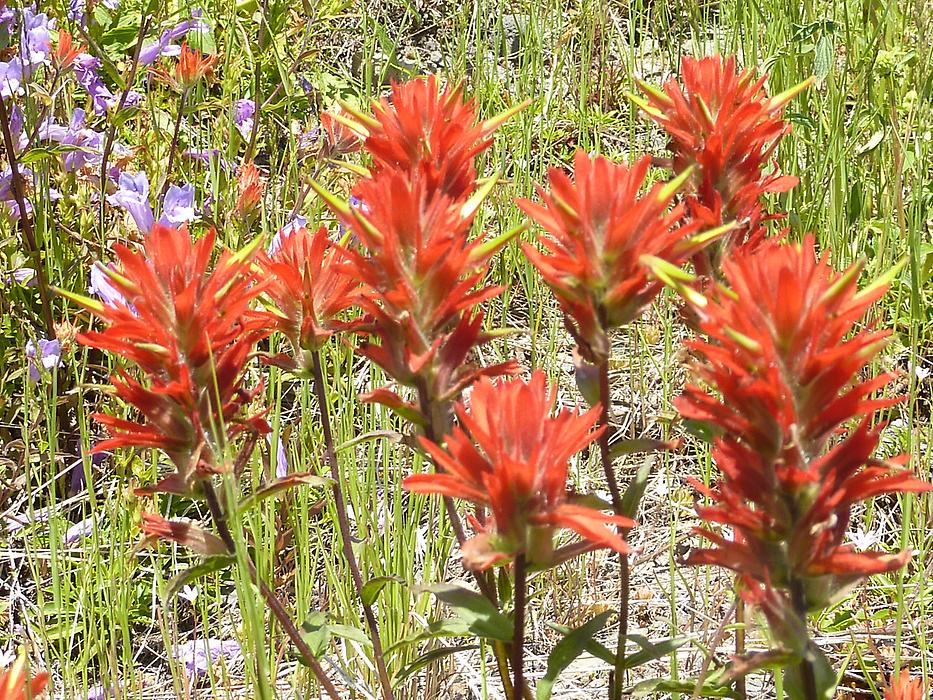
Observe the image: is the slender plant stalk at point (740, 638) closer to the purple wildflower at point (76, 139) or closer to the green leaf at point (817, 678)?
the green leaf at point (817, 678)

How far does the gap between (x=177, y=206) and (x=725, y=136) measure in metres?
1.15

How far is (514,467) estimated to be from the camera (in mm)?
752

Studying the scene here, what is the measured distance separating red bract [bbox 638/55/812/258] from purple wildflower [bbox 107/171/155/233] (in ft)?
3.45

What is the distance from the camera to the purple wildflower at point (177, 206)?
6.24ft

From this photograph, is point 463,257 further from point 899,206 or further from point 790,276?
point 899,206

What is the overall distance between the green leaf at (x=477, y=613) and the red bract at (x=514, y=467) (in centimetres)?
14

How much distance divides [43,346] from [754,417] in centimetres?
140

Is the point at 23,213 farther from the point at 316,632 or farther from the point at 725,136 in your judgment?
the point at 725,136

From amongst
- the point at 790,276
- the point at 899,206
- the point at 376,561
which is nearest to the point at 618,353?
the point at 899,206

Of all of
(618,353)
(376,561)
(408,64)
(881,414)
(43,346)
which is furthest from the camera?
(408,64)

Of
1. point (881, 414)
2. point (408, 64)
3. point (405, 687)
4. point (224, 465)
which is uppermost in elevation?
point (408, 64)

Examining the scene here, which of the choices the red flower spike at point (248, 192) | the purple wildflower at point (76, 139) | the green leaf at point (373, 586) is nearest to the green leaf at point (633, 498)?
the green leaf at point (373, 586)

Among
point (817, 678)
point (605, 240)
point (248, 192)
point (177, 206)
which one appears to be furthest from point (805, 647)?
point (177, 206)

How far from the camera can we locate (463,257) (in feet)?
2.91
